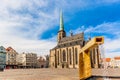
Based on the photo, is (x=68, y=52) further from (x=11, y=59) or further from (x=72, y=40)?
(x=11, y=59)

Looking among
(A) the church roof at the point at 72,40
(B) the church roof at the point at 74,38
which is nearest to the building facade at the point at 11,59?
(A) the church roof at the point at 72,40

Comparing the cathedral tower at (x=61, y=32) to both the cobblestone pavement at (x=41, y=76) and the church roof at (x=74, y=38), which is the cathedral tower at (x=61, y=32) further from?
the cobblestone pavement at (x=41, y=76)

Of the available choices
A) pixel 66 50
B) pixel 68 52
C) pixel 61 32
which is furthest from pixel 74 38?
pixel 61 32

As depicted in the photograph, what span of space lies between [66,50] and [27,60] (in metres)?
62.4

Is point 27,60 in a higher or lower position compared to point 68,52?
lower

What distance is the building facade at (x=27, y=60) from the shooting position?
6909 inches

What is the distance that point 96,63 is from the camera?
113062 millimetres

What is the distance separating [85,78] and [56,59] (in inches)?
4841

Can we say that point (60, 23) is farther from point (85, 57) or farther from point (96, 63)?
point (85, 57)

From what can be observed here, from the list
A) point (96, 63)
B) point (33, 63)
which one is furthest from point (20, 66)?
point (96, 63)

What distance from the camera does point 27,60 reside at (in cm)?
17750

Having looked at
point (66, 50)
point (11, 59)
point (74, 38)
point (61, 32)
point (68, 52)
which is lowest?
point (11, 59)

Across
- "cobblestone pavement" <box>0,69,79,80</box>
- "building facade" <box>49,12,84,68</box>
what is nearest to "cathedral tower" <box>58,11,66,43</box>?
"building facade" <box>49,12,84,68</box>

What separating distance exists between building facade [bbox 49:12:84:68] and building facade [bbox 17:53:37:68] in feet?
139
